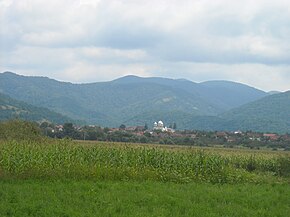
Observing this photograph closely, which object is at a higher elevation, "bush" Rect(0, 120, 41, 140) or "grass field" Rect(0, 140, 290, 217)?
"bush" Rect(0, 120, 41, 140)

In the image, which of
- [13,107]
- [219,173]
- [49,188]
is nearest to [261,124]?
[13,107]

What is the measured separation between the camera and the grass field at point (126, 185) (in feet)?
51.0

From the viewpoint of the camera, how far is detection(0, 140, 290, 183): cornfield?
2361cm

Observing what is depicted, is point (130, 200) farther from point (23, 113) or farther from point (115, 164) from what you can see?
point (23, 113)

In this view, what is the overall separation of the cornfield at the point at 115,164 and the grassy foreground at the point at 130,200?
2.66 metres

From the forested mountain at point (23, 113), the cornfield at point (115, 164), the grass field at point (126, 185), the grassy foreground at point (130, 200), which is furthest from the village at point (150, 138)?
the grassy foreground at point (130, 200)

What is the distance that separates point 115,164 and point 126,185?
765cm

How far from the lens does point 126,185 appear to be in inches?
→ 817

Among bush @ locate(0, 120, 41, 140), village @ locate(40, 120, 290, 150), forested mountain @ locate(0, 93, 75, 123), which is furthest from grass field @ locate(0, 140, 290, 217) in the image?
forested mountain @ locate(0, 93, 75, 123)

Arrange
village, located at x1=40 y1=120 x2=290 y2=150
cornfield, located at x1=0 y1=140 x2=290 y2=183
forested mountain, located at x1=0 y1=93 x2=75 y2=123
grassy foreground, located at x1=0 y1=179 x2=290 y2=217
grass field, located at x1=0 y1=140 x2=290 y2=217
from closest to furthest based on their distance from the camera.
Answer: grassy foreground, located at x1=0 y1=179 x2=290 y2=217
grass field, located at x1=0 y1=140 x2=290 y2=217
cornfield, located at x1=0 y1=140 x2=290 y2=183
village, located at x1=40 y1=120 x2=290 y2=150
forested mountain, located at x1=0 y1=93 x2=75 y2=123

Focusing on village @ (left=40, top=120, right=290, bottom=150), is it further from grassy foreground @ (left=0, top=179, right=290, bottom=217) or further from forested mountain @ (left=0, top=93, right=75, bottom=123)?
grassy foreground @ (left=0, top=179, right=290, bottom=217)

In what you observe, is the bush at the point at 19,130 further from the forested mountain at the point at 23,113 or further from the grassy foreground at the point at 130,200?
the forested mountain at the point at 23,113

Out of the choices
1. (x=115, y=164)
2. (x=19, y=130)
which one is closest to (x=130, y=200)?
(x=115, y=164)

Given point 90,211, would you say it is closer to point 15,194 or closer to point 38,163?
point 15,194
